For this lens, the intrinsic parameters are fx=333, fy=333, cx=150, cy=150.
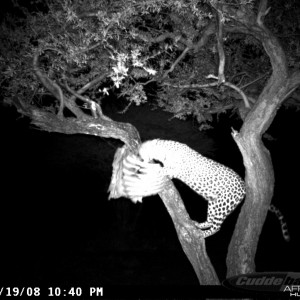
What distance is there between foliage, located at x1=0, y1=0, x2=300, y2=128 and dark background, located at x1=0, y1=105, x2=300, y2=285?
12.3 ft

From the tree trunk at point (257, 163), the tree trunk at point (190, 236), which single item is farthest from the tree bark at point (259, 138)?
the tree trunk at point (190, 236)

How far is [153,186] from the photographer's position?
3.55m

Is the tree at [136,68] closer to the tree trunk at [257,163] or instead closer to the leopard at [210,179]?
the tree trunk at [257,163]

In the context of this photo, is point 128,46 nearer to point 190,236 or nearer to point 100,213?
point 190,236

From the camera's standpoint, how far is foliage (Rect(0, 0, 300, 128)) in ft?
11.0

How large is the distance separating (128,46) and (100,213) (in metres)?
7.59

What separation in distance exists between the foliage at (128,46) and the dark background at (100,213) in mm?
3763

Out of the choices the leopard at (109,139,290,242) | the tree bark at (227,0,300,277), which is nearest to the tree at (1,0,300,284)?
the tree bark at (227,0,300,277)

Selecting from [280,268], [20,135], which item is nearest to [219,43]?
[280,268]

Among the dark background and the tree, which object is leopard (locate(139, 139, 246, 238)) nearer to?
the tree

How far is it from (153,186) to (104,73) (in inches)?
59.1

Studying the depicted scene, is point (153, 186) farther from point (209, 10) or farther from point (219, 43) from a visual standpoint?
point (209, 10)

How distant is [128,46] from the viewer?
3996 millimetres

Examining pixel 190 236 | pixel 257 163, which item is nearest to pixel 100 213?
pixel 190 236
